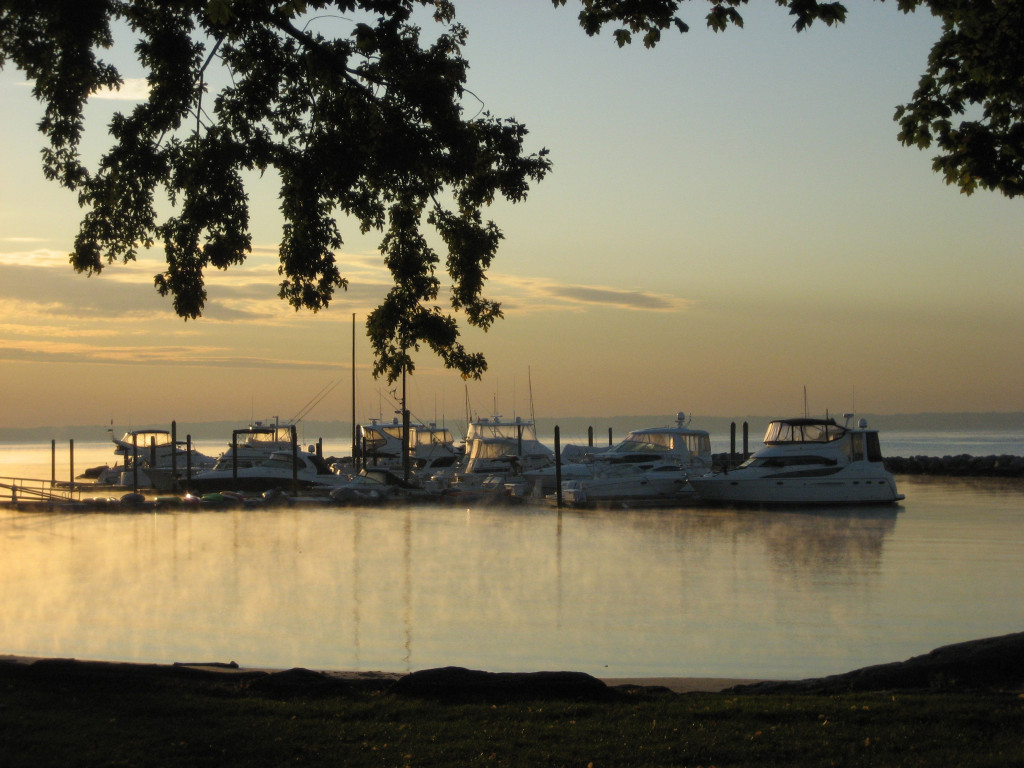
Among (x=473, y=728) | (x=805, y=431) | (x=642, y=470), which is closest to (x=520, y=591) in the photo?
(x=473, y=728)

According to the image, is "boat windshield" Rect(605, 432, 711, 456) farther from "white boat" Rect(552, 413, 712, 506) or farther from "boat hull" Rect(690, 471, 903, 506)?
"boat hull" Rect(690, 471, 903, 506)

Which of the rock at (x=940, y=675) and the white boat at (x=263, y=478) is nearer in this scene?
the rock at (x=940, y=675)

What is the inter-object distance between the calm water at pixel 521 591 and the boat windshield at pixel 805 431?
5175mm

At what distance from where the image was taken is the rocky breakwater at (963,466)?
60.7m

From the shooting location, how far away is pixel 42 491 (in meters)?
41.9

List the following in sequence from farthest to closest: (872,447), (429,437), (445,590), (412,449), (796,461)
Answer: (429,437), (412,449), (872,447), (796,461), (445,590)

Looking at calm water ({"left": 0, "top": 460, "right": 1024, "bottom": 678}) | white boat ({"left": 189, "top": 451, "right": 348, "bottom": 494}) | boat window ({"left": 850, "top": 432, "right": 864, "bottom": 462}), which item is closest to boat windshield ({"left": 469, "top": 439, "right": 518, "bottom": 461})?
white boat ({"left": 189, "top": 451, "right": 348, "bottom": 494})

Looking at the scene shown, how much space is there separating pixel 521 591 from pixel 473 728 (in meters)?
12.9

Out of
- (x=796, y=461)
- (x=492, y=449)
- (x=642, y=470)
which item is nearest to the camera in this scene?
(x=796, y=461)

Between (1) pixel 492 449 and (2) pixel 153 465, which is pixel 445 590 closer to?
(1) pixel 492 449

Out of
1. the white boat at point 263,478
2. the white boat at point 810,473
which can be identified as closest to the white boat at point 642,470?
the white boat at point 810,473

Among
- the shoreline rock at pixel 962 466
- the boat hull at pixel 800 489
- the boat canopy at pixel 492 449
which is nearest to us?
the boat hull at pixel 800 489

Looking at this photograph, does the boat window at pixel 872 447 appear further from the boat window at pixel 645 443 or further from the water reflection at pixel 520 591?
the boat window at pixel 645 443

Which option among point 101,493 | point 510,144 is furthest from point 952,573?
point 101,493
